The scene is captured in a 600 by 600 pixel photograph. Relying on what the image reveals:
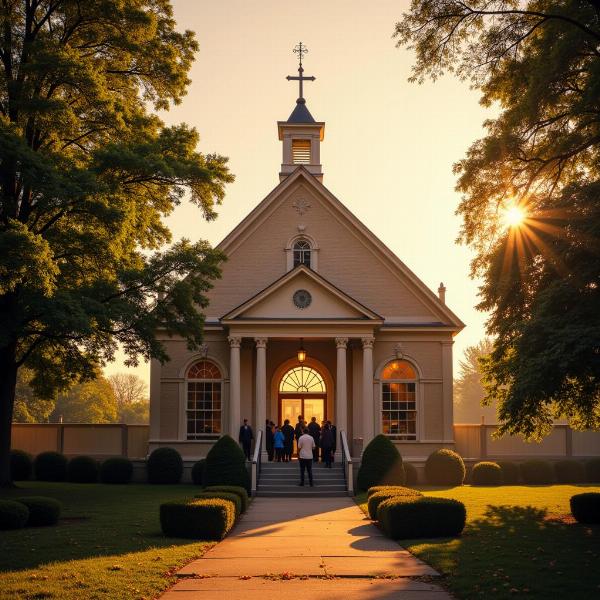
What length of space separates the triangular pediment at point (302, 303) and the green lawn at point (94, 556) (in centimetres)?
1062

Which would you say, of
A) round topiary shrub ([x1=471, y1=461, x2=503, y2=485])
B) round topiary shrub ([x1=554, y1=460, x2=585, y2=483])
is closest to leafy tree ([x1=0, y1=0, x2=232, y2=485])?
round topiary shrub ([x1=471, y1=461, x2=503, y2=485])

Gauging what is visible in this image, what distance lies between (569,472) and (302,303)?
39.0 ft

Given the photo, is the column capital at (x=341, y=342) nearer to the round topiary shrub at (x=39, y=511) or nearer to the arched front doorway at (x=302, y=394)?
the arched front doorway at (x=302, y=394)

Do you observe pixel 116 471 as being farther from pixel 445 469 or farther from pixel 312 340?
pixel 445 469

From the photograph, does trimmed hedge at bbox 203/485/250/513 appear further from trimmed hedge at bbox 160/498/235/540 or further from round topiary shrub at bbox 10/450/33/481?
round topiary shrub at bbox 10/450/33/481

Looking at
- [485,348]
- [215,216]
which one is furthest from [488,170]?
[485,348]

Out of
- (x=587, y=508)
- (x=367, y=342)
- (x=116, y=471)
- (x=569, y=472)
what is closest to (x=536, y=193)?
(x=587, y=508)

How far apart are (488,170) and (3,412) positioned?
14.6m

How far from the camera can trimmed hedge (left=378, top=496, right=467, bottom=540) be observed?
14992 mm

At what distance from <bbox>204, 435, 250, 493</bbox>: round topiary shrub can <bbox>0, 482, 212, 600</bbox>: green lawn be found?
3659 millimetres

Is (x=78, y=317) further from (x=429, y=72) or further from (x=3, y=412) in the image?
(x=429, y=72)

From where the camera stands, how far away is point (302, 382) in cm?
3288

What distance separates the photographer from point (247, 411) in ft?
103

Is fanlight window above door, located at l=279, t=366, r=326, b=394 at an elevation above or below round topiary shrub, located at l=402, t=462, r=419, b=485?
above
